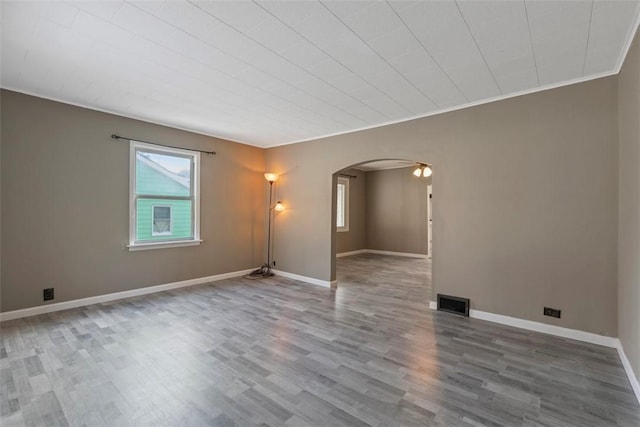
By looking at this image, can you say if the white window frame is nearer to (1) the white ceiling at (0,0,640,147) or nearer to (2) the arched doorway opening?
(1) the white ceiling at (0,0,640,147)

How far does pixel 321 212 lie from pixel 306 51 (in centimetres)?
314

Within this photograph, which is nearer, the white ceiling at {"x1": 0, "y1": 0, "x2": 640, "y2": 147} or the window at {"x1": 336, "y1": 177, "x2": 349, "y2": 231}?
the white ceiling at {"x1": 0, "y1": 0, "x2": 640, "y2": 147}

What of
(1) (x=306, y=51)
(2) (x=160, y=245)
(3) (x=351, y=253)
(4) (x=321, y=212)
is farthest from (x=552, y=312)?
(3) (x=351, y=253)

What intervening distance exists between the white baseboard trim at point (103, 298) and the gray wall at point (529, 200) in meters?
3.88

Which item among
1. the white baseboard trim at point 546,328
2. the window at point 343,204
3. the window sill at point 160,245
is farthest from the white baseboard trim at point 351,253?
the white baseboard trim at point 546,328

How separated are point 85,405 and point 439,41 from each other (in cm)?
368

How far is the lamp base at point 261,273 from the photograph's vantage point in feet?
18.9

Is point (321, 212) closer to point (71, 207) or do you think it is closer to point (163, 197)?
point (163, 197)

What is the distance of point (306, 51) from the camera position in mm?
2459

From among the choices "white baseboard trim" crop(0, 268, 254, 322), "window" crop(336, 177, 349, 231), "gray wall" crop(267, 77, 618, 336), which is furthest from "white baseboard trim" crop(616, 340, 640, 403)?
"window" crop(336, 177, 349, 231)

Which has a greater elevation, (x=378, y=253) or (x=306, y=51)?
(x=306, y=51)

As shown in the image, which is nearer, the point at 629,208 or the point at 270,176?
the point at 629,208

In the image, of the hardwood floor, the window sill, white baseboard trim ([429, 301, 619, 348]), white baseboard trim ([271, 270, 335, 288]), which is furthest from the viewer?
white baseboard trim ([271, 270, 335, 288])

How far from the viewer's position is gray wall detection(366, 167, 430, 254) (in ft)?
27.8
